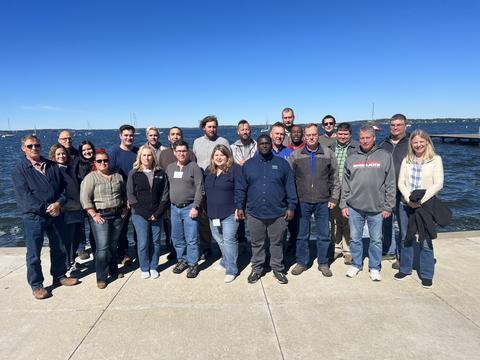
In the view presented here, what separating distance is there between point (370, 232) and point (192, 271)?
8.83ft

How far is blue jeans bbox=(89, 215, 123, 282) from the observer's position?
4.44 meters

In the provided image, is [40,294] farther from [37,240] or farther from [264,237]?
[264,237]

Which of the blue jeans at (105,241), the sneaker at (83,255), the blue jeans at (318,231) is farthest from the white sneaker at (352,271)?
the sneaker at (83,255)

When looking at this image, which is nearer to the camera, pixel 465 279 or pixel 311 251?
pixel 465 279

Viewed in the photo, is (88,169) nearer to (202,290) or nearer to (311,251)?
(202,290)

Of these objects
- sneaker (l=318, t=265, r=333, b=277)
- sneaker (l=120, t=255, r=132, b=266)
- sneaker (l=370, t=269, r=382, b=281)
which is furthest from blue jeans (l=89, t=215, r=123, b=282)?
sneaker (l=370, t=269, r=382, b=281)

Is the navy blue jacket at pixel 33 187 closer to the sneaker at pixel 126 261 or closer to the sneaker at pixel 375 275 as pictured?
the sneaker at pixel 126 261

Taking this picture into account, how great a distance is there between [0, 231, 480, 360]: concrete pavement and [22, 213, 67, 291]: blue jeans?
328mm

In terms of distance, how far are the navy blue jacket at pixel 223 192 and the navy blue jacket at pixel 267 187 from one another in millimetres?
118

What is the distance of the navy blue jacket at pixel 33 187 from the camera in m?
3.99

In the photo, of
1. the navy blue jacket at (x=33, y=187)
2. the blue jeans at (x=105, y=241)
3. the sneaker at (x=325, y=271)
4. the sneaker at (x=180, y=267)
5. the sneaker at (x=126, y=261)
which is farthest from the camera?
the sneaker at (x=126, y=261)

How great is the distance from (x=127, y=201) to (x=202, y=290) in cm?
170

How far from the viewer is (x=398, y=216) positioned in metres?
4.68

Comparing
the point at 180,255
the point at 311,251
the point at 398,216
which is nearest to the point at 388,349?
the point at 398,216
